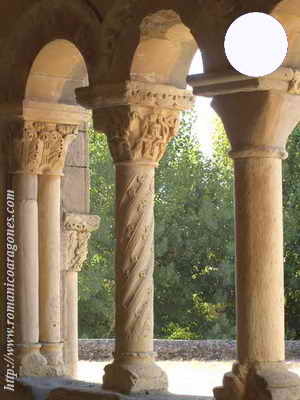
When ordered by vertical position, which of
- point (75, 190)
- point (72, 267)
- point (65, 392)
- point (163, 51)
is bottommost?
point (65, 392)

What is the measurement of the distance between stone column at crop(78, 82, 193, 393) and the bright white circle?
258cm

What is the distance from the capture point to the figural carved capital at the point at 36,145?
295 inches

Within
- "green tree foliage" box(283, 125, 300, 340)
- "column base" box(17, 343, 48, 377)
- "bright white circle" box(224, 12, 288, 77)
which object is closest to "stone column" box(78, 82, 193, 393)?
"column base" box(17, 343, 48, 377)

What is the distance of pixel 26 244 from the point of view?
7.46 m

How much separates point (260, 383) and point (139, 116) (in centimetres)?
187

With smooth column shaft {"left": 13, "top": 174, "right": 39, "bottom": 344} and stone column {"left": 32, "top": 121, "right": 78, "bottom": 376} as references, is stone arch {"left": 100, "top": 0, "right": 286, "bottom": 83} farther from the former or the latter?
smooth column shaft {"left": 13, "top": 174, "right": 39, "bottom": 344}

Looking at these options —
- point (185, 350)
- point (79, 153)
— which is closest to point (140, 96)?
point (79, 153)

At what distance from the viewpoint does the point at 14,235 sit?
7520mm

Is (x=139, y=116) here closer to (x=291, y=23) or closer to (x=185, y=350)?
(x=291, y=23)

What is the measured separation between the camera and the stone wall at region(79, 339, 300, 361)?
16938 millimetres

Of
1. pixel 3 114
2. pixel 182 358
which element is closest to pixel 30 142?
pixel 3 114

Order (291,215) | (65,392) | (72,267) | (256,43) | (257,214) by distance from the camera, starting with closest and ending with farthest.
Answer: (256,43) → (257,214) → (65,392) → (72,267) → (291,215)

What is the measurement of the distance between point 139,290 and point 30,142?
62.5 inches

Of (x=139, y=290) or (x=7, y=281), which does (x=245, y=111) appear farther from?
(x=7, y=281)
